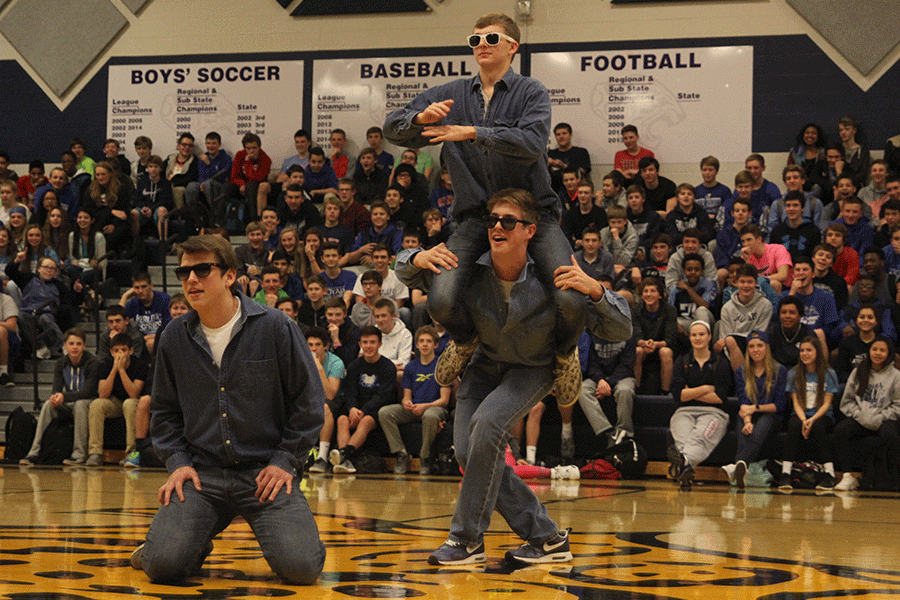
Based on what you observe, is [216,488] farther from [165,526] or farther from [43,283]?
[43,283]

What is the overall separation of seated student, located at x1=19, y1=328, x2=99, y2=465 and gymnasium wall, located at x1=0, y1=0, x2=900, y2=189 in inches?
224

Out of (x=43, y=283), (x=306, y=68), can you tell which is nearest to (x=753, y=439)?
(x=43, y=283)

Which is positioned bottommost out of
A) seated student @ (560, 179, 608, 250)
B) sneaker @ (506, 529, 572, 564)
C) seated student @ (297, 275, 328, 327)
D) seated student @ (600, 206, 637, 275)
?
sneaker @ (506, 529, 572, 564)

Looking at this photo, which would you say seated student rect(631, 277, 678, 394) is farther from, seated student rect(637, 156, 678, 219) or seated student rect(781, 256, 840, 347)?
seated student rect(637, 156, 678, 219)

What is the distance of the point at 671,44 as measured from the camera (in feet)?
45.1

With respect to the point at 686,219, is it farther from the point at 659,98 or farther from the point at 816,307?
the point at 659,98

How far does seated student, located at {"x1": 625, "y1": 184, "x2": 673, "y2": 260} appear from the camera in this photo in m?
11.8

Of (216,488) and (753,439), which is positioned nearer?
(216,488)

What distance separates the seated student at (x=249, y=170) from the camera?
1377 cm

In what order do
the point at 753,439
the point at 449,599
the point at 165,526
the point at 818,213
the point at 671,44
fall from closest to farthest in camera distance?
the point at 449,599 → the point at 165,526 → the point at 753,439 → the point at 818,213 → the point at 671,44

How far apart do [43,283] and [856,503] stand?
29.2ft

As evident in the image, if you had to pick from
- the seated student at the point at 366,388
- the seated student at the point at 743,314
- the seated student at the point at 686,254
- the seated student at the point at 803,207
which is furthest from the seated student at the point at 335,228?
the seated student at the point at 803,207

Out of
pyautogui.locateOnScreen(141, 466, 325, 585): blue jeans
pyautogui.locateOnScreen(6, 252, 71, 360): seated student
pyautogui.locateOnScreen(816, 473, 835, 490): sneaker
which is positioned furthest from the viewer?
pyautogui.locateOnScreen(6, 252, 71, 360): seated student

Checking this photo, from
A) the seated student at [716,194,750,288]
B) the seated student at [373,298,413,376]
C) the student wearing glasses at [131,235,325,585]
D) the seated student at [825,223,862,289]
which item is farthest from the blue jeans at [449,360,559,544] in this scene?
the seated student at [716,194,750,288]
